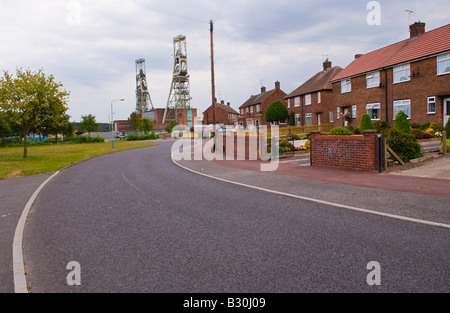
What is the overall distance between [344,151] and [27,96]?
2103 centimetres

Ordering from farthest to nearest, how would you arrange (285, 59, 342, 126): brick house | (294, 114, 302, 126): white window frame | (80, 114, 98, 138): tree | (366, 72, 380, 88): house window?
(80, 114, 98, 138): tree < (294, 114, 302, 126): white window frame < (285, 59, 342, 126): brick house < (366, 72, 380, 88): house window

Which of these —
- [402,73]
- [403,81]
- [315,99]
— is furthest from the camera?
[315,99]

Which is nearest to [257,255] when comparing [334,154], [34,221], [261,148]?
[34,221]

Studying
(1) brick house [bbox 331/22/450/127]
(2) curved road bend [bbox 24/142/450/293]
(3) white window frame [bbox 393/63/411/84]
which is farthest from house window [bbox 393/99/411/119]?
(2) curved road bend [bbox 24/142/450/293]

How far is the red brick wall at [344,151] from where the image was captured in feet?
42.2

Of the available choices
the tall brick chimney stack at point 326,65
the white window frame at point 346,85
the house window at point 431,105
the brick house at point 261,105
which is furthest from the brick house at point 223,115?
the house window at point 431,105

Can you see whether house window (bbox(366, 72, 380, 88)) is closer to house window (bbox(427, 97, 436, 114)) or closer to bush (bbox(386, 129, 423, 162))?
house window (bbox(427, 97, 436, 114))

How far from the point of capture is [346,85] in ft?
119

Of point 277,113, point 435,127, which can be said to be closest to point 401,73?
point 435,127

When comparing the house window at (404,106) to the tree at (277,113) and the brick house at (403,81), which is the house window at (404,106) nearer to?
the brick house at (403,81)

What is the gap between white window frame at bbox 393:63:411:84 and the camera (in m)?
28.1

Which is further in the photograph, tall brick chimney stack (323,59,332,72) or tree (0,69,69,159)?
tall brick chimney stack (323,59,332,72)

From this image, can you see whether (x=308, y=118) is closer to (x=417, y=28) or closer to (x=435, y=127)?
(x=417, y=28)

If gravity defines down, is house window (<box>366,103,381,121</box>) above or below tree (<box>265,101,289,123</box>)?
below
